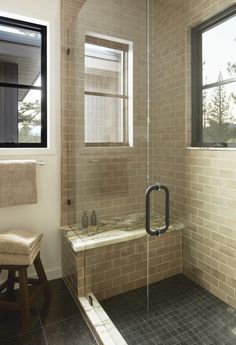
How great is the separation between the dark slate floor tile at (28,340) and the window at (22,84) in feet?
4.83

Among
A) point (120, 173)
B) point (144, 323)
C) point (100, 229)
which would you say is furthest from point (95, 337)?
point (120, 173)

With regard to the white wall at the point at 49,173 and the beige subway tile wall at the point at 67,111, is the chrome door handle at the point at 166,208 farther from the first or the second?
the white wall at the point at 49,173

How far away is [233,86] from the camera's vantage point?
1884mm

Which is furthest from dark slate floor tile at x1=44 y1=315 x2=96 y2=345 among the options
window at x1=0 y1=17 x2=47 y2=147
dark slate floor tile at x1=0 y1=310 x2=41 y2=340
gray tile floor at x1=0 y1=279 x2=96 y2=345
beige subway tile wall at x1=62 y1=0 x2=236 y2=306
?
window at x1=0 y1=17 x2=47 y2=147

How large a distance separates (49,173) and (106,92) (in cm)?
92

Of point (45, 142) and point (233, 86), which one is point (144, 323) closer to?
point (45, 142)

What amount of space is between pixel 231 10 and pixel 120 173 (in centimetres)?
158

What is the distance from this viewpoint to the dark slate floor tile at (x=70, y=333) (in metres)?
1.55

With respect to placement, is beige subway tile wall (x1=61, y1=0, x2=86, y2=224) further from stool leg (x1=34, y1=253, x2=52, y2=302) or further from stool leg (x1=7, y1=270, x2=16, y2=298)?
stool leg (x1=7, y1=270, x2=16, y2=298)

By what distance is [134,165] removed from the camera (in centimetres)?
227

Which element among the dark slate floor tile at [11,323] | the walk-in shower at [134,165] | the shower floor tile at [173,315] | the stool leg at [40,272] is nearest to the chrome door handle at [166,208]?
the walk-in shower at [134,165]

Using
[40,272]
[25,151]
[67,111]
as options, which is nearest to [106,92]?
[67,111]

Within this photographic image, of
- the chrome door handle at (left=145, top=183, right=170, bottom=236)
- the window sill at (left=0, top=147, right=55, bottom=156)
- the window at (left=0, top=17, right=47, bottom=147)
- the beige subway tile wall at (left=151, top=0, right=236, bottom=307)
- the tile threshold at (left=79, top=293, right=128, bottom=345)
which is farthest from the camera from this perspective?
the window at (left=0, top=17, right=47, bottom=147)

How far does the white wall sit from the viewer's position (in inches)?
83.2
